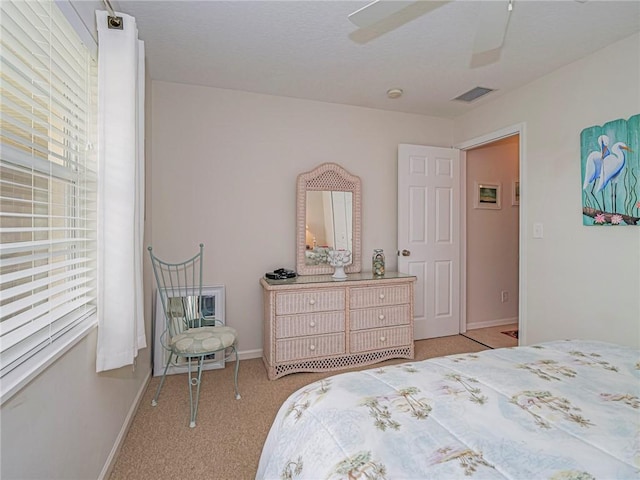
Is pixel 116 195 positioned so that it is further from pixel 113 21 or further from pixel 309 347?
pixel 309 347

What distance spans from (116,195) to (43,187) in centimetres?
33

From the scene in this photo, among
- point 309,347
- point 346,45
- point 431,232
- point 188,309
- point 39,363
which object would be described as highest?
point 346,45

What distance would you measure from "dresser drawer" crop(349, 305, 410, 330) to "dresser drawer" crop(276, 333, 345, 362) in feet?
0.61

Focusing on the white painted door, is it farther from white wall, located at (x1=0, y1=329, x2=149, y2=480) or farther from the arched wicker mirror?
white wall, located at (x1=0, y1=329, x2=149, y2=480)

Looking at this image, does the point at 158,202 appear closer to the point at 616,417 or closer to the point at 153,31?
the point at 153,31

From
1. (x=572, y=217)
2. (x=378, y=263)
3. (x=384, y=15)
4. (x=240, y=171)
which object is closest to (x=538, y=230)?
(x=572, y=217)

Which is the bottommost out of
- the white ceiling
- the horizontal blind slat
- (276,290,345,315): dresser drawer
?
(276,290,345,315): dresser drawer

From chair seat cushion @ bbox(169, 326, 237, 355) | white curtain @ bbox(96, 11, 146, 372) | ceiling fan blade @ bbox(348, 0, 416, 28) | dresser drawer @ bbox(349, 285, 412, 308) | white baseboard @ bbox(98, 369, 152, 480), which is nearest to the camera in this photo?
ceiling fan blade @ bbox(348, 0, 416, 28)

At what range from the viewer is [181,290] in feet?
9.58

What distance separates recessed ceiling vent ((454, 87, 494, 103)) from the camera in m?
3.11

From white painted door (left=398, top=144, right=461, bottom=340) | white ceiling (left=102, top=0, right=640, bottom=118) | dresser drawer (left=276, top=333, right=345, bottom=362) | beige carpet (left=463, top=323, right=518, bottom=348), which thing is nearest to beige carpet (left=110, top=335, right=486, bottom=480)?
dresser drawer (left=276, top=333, right=345, bottom=362)

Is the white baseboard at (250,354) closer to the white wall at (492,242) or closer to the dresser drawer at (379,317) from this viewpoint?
the dresser drawer at (379,317)

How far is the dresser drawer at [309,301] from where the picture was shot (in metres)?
2.76

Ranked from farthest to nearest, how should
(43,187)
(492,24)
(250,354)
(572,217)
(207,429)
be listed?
1. (250,354)
2. (572,217)
3. (207,429)
4. (492,24)
5. (43,187)
